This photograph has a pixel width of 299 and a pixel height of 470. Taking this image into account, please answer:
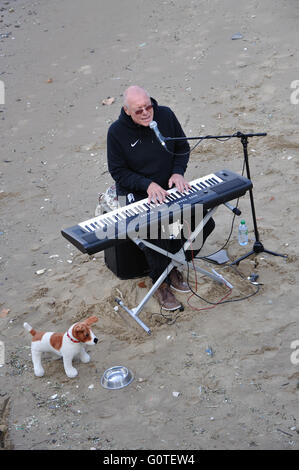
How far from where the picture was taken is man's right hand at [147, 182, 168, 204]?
4.39 m

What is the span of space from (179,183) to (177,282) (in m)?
0.86

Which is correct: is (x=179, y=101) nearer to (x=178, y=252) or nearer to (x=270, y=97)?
(x=270, y=97)

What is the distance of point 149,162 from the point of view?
478 centimetres

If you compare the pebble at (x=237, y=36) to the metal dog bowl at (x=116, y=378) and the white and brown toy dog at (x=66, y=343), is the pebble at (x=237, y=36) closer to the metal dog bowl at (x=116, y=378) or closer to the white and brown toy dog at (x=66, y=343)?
the white and brown toy dog at (x=66, y=343)

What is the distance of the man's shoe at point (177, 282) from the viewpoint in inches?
192

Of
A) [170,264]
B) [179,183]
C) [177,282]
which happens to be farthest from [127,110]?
[177,282]

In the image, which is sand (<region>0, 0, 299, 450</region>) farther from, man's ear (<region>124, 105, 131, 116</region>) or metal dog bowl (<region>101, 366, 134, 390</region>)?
man's ear (<region>124, 105, 131, 116</region>)

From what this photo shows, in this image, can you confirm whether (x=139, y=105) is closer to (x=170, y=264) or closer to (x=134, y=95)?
(x=134, y=95)

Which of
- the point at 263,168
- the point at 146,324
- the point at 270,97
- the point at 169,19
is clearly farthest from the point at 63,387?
the point at 169,19

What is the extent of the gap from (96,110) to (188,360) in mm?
5194

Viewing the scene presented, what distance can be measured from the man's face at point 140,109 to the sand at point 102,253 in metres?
1.36

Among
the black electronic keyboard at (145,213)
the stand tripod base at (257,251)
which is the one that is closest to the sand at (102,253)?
the stand tripod base at (257,251)

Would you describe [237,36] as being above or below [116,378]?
above

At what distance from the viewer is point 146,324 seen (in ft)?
15.1
